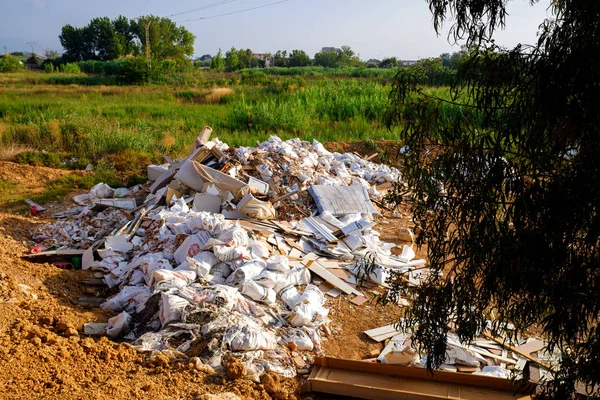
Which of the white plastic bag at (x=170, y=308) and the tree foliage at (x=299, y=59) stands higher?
the tree foliage at (x=299, y=59)

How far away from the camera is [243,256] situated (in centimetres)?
572

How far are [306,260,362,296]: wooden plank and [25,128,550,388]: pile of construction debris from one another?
13 mm

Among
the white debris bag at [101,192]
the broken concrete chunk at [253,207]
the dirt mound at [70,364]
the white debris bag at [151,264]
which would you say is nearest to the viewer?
the dirt mound at [70,364]

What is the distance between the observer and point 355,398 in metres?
4.12

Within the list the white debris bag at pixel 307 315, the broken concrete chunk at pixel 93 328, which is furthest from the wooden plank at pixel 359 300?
the broken concrete chunk at pixel 93 328

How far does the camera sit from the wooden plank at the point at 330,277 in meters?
6.10

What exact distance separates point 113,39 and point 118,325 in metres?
71.4

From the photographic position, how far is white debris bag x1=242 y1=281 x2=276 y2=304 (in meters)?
5.22

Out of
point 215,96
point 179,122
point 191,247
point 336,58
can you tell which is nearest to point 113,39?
point 336,58

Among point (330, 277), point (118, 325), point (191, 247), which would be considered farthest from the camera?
point (330, 277)

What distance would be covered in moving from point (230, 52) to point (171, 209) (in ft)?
204

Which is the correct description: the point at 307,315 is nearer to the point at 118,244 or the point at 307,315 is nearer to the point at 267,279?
the point at 267,279

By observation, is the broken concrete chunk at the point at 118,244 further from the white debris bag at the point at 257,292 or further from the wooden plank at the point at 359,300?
the wooden plank at the point at 359,300

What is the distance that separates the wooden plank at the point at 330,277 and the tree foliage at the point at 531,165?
3.24 metres
